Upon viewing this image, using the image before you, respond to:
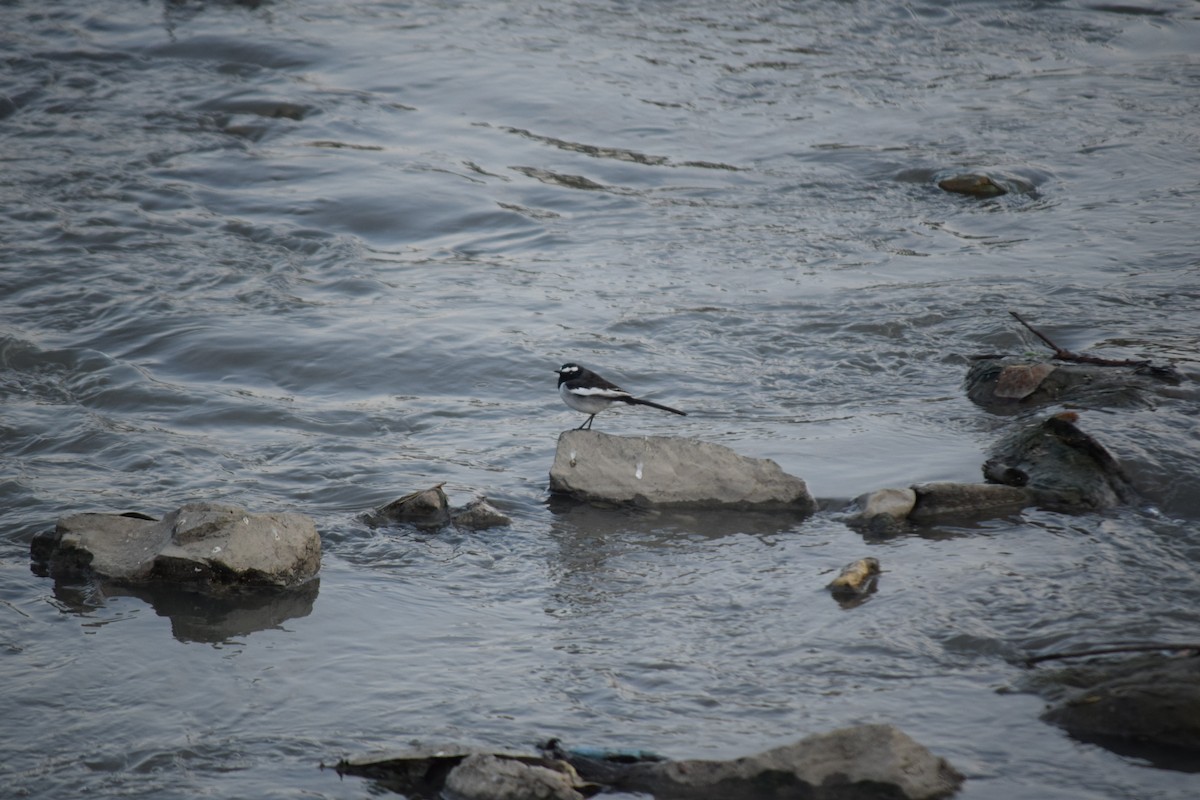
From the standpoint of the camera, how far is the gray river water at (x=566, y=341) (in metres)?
4.79

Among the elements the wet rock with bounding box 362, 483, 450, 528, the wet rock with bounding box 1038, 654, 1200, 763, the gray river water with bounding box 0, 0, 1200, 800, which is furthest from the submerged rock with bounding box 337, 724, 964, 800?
the wet rock with bounding box 362, 483, 450, 528

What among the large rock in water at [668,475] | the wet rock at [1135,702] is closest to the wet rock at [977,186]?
the large rock in water at [668,475]

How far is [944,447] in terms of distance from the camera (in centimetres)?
712

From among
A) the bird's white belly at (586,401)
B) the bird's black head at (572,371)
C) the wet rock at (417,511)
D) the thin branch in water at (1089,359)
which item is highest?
the thin branch in water at (1089,359)

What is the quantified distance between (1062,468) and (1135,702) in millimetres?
2313

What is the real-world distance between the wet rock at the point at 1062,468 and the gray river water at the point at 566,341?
140mm

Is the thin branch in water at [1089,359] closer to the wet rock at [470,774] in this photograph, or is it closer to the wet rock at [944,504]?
the wet rock at [944,504]

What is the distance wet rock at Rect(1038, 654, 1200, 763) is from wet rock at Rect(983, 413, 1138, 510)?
1.80m

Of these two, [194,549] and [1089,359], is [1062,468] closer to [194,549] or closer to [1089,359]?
[1089,359]

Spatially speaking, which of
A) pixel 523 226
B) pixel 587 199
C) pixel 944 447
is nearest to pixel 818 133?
pixel 587 199

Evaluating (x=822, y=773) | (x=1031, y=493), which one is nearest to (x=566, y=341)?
(x=1031, y=493)

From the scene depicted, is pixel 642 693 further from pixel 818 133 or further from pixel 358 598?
pixel 818 133

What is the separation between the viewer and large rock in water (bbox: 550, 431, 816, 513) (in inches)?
260

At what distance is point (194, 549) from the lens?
5.78 metres
